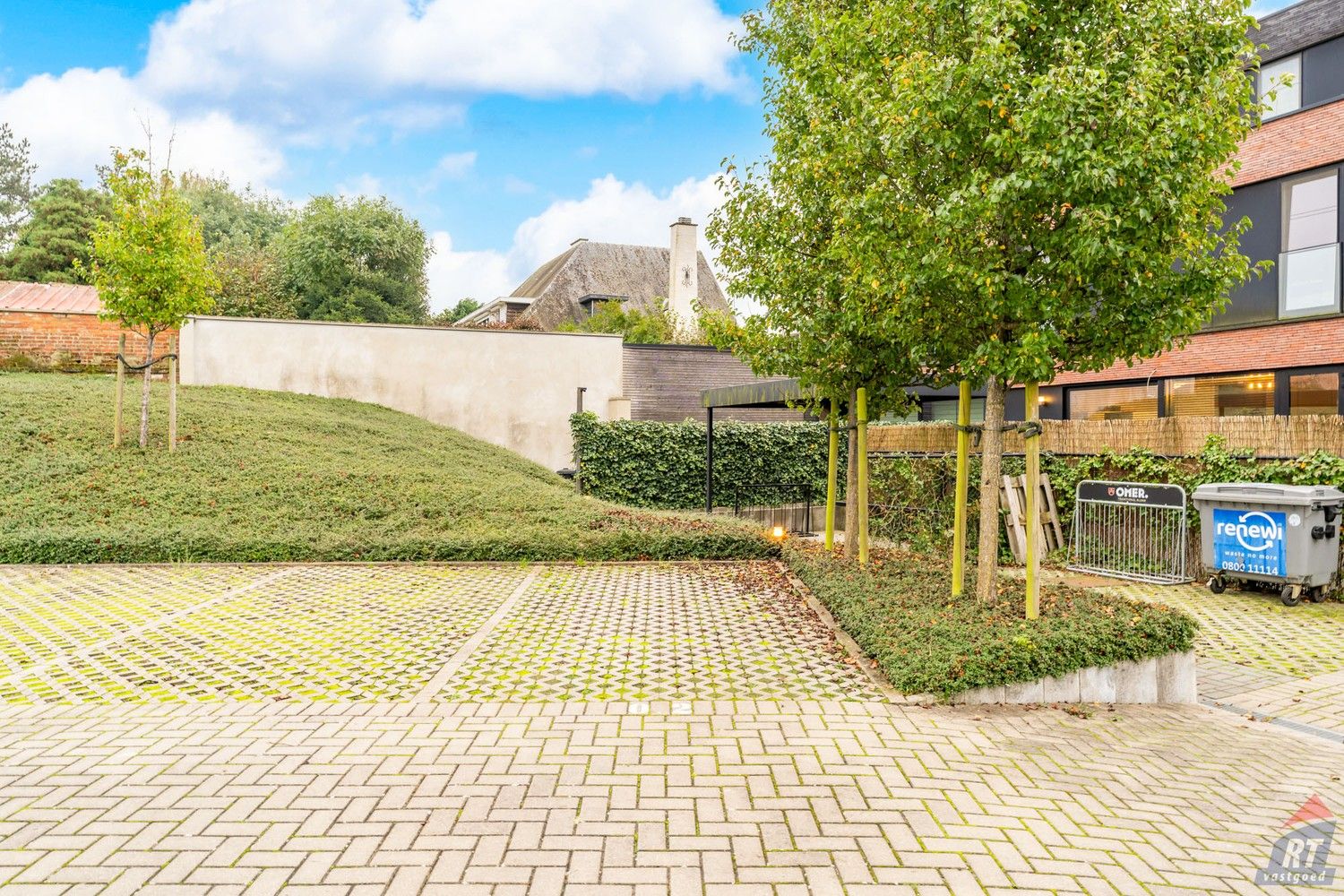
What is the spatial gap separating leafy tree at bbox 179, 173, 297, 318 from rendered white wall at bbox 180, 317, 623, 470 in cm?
167

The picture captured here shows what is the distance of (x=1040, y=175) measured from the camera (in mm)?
5539


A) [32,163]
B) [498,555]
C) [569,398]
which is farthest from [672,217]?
[32,163]

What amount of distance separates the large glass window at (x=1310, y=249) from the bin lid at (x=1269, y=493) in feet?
20.2

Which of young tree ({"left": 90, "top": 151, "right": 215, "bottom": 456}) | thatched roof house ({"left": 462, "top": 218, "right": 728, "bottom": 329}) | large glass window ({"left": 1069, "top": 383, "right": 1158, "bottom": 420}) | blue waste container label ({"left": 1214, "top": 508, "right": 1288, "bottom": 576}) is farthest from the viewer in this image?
thatched roof house ({"left": 462, "top": 218, "right": 728, "bottom": 329})

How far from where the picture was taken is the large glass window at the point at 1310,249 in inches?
500

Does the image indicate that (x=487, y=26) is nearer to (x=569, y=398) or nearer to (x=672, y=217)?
(x=569, y=398)

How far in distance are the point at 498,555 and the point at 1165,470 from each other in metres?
8.79

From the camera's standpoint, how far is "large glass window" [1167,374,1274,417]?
548 inches

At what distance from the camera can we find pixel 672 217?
115 feet

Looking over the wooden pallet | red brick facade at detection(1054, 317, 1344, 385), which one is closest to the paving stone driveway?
the wooden pallet

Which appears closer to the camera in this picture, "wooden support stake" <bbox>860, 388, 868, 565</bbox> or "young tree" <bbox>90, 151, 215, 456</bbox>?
"wooden support stake" <bbox>860, 388, 868, 565</bbox>

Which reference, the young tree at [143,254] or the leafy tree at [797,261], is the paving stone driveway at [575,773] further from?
the young tree at [143,254]

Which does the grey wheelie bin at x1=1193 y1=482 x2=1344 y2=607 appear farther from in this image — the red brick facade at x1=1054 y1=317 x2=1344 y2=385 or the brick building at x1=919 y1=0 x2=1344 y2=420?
the brick building at x1=919 y1=0 x2=1344 y2=420

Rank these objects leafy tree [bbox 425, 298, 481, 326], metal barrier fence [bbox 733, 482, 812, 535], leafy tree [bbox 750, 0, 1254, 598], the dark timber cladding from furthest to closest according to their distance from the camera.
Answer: leafy tree [bbox 425, 298, 481, 326]
metal barrier fence [bbox 733, 482, 812, 535]
the dark timber cladding
leafy tree [bbox 750, 0, 1254, 598]
